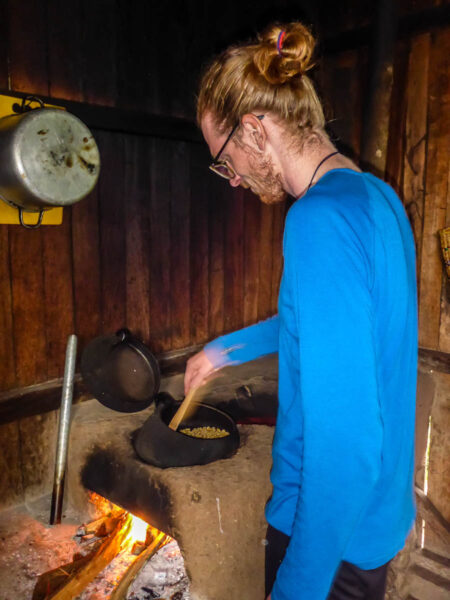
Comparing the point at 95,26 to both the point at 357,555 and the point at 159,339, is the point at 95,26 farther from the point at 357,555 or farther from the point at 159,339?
the point at 357,555

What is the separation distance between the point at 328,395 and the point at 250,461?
1857 mm

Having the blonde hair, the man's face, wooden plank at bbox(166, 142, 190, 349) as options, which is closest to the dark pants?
the man's face

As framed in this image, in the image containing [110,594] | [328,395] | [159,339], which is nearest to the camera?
[328,395]

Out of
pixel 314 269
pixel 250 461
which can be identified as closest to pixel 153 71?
pixel 250 461

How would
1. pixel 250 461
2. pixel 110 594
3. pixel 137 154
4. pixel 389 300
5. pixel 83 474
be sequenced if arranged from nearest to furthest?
1. pixel 389 300
2. pixel 110 594
3. pixel 250 461
4. pixel 83 474
5. pixel 137 154

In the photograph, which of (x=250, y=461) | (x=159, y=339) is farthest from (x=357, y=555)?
(x=159, y=339)

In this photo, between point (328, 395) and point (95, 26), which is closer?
point (328, 395)

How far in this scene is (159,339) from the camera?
146 inches

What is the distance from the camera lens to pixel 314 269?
3.16 feet

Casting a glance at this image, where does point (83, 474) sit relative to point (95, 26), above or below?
below

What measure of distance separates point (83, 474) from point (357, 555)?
212cm

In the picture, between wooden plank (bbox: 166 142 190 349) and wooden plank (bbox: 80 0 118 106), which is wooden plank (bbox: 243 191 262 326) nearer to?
wooden plank (bbox: 166 142 190 349)

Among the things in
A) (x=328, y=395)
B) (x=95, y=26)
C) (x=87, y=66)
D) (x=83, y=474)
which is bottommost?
(x=83, y=474)

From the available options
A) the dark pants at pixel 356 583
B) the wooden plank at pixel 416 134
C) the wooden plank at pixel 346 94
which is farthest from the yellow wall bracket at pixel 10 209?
the wooden plank at pixel 416 134
